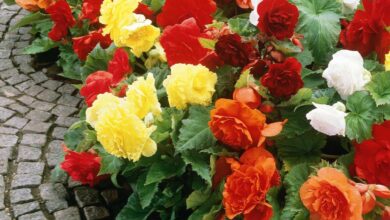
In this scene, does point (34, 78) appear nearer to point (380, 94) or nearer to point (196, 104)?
point (196, 104)

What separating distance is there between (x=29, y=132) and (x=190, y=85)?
3.48 ft

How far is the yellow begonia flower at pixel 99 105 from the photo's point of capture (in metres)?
2.32

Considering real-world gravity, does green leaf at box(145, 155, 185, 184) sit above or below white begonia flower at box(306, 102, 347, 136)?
below

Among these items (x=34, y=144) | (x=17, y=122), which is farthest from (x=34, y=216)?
(x=17, y=122)

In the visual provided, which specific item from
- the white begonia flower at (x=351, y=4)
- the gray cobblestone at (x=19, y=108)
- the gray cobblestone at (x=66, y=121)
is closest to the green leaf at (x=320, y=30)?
the white begonia flower at (x=351, y=4)

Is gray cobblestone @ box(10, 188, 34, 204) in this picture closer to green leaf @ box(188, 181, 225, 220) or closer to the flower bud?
green leaf @ box(188, 181, 225, 220)

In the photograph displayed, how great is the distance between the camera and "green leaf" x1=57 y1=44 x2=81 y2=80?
3.22 metres

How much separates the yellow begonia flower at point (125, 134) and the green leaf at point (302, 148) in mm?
460

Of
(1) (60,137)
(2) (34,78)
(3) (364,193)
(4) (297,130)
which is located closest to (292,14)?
(4) (297,130)

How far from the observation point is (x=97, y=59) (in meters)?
2.90

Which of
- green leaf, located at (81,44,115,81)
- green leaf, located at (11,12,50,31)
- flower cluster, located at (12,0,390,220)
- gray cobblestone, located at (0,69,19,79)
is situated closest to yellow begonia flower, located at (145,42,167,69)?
flower cluster, located at (12,0,390,220)

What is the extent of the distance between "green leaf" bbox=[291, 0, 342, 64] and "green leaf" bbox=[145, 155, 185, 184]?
0.69 meters

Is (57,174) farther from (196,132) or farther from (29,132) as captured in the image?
(196,132)

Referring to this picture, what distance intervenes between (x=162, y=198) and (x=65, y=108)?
1.07 metres
